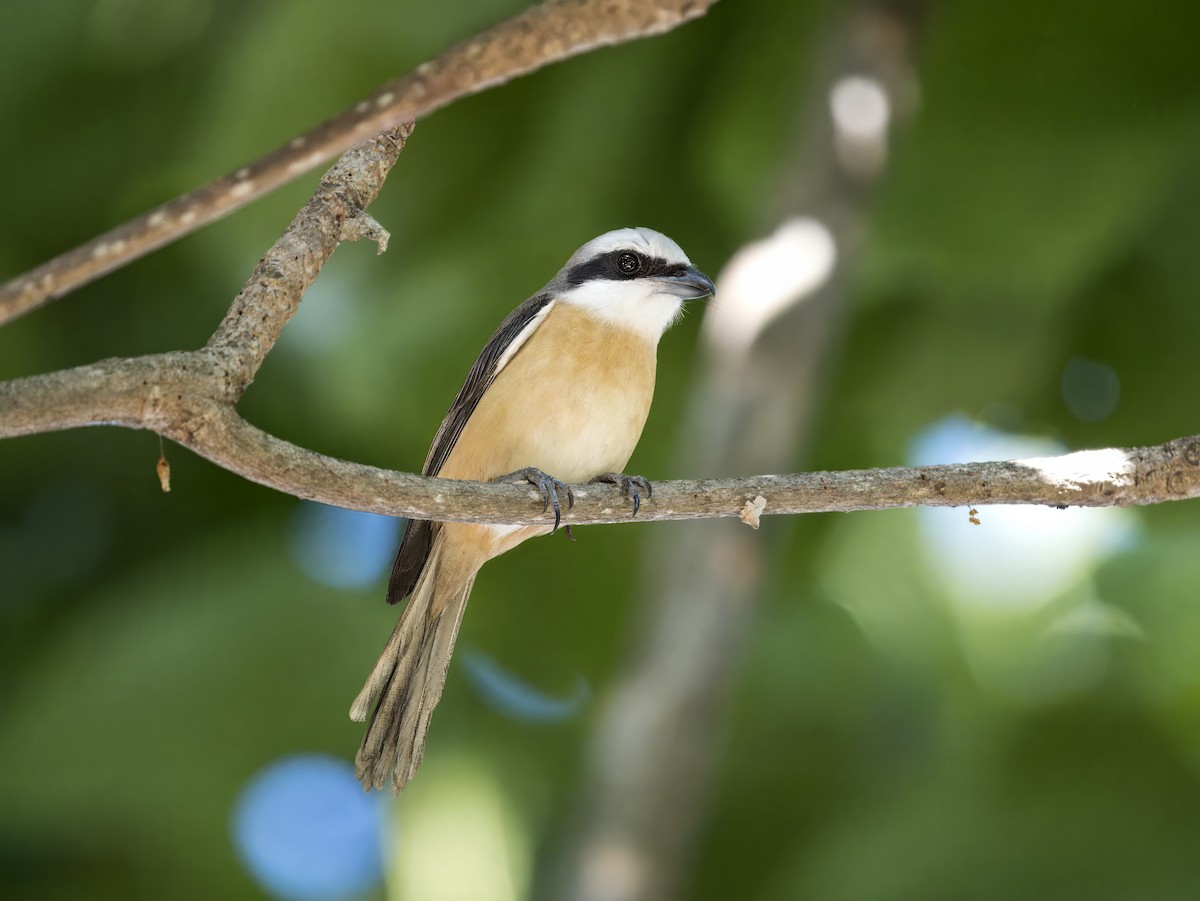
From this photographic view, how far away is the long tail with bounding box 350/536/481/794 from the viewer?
8.54 feet

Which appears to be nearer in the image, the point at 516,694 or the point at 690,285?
the point at 690,285

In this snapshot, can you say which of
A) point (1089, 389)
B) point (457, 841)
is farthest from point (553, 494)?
point (1089, 389)

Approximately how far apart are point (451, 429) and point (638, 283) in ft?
2.12

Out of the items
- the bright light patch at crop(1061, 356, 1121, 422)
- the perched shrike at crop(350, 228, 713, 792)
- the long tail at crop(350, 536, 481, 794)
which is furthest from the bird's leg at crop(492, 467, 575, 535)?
the bright light patch at crop(1061, 356, 1121, 422)

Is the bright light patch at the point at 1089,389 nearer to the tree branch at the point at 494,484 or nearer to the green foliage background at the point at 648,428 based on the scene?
the green foliage background at the point at 648,428

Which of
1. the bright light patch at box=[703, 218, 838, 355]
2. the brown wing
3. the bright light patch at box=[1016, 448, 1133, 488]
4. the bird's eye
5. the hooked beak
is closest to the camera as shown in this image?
the bright light patch at box=[1016, 448, 1133, 488]

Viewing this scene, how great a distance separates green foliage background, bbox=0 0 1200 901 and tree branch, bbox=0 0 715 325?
389 centimetres

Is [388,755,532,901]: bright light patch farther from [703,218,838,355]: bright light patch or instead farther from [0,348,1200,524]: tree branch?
[0,348,1200,524]: tree branch

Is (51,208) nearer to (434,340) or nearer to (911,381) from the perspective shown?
(434,340)

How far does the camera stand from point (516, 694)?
6035 millimetres

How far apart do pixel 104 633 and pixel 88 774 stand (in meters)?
0.66

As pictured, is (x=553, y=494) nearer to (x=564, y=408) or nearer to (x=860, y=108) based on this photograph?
(x=564, y=408)

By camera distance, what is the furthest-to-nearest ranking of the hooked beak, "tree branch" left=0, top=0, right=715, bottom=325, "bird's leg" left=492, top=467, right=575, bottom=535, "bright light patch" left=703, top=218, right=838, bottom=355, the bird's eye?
1. "bright light patch" left=703, top=218, right=838, bottom=355
2. the bird's eye
3. the hooked beak
4. "bird's leg" left=492, top=467, right=575, bottom=535
5. "tree branch" left=0, top=0, right=715, bottom=325

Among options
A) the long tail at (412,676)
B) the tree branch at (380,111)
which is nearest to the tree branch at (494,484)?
the tree branch at (380,111)
